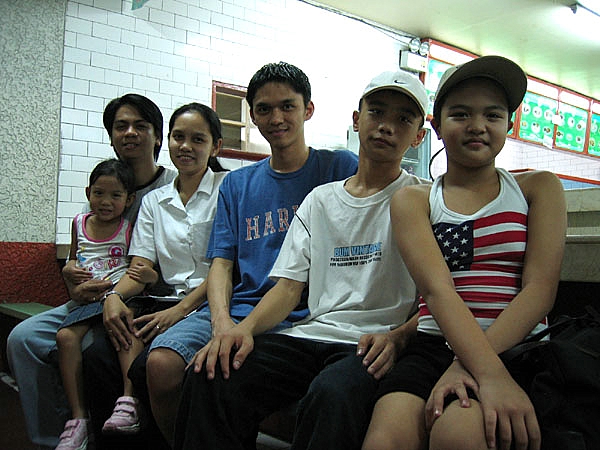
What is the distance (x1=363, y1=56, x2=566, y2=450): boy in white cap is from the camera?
3.46 ft

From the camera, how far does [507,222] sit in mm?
1349

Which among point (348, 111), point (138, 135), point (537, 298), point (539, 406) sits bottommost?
point (539, 406)

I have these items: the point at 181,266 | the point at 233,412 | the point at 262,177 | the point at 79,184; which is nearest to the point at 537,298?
the point at 233,412

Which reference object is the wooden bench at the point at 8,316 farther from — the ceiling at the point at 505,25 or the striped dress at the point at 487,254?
the ceiling at the point at 505,25

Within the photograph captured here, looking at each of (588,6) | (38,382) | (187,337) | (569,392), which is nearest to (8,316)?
(38,382)

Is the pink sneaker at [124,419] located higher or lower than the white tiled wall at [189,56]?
lower

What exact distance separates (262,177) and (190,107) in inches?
21.6

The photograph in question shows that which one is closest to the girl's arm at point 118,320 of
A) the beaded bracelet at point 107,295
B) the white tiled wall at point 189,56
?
the beaded bracelet at point 107,295

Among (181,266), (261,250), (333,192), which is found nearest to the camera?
(333,192)

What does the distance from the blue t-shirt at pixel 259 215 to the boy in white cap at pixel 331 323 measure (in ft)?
0.52

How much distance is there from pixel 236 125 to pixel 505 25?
3.49 m

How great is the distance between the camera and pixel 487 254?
4.39 feet

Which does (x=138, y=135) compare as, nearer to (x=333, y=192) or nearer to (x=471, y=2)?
(x=333, y=192)

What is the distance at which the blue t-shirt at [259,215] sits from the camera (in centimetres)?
186
